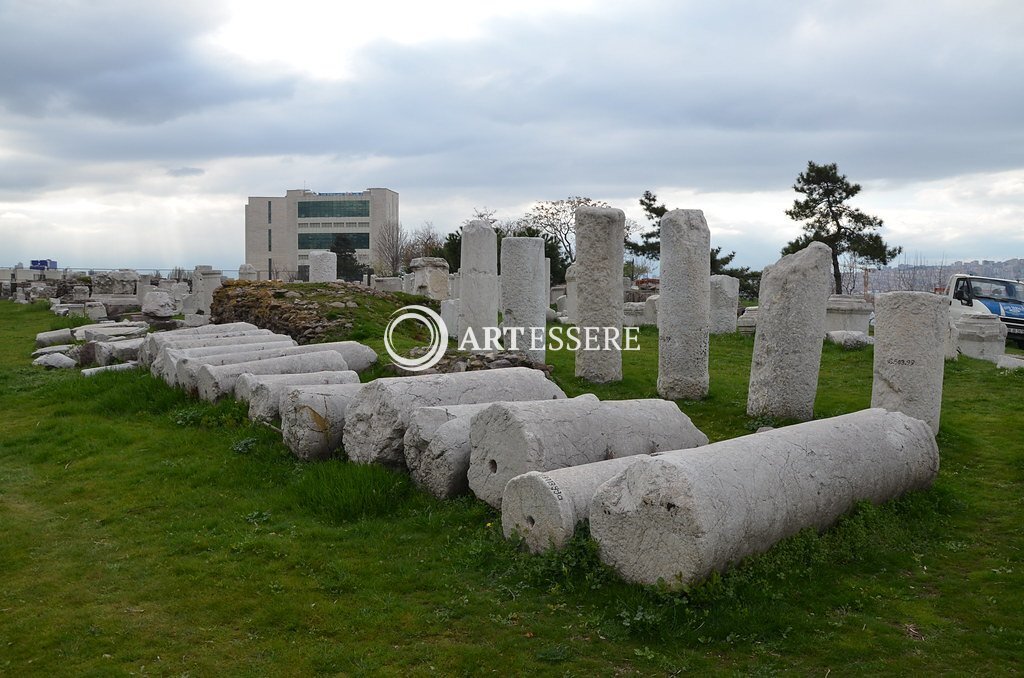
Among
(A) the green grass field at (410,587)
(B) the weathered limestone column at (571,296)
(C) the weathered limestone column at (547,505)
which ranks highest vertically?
(B) the weathered limestone column at (571,296)

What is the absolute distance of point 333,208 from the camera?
78562mm

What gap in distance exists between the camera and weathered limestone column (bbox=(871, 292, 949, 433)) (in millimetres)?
8914

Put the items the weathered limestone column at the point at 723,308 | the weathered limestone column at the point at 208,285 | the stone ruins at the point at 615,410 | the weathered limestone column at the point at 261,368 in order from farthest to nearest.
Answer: the weathered limestone column at the point at 208,285 → the weathered limestone column at the point at 723,308 → the weathered limestone column at the point at 261,368 → the stone ruins at the point at 615,410

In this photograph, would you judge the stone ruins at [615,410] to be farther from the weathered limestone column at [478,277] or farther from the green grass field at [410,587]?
the green grass field at [410,587]

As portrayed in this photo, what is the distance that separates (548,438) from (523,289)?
299 inches

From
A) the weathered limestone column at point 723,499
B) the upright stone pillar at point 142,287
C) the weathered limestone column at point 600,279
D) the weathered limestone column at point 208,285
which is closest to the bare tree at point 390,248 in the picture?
the upright stone pillar at point 142,287

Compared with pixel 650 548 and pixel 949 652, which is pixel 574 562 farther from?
pixel 949 652

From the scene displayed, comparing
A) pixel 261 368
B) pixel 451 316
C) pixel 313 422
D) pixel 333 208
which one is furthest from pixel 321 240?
pixel 313 422

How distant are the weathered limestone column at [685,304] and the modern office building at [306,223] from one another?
226 ft

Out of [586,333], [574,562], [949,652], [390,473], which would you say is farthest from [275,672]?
[586,333]

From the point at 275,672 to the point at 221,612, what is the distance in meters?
0.94

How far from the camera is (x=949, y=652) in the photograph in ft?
15.0

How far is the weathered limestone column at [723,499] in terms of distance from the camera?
16.2 ft

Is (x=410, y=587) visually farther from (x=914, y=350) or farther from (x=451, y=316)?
(x=451, y=316)
